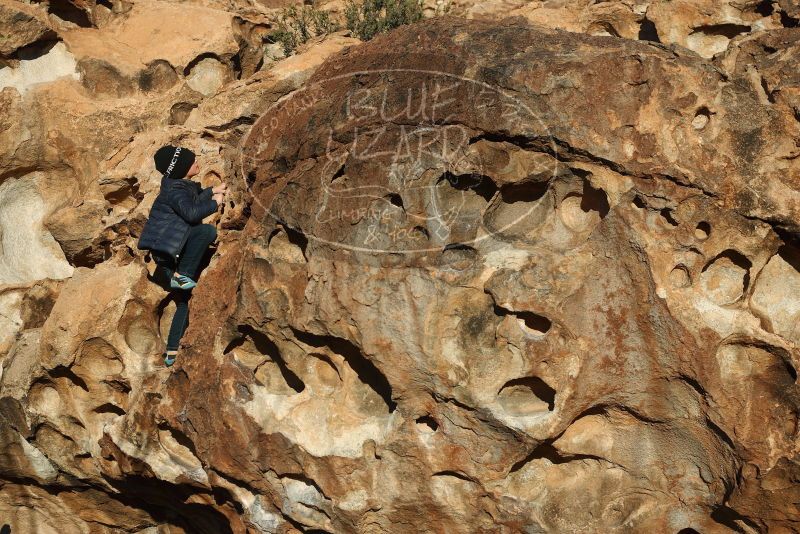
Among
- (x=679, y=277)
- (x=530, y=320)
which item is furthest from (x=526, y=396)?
(x=679, y=277)

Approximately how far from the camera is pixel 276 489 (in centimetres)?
563

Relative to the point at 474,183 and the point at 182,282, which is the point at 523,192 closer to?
the point at 474,183

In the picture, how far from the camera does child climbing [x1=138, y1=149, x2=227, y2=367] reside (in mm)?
5785

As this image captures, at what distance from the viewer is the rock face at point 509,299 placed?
4.88m

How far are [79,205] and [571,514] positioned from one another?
4168 mm

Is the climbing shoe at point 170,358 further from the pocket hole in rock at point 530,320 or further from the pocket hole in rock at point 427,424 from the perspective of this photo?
the pocket hole in rock at point 530,320

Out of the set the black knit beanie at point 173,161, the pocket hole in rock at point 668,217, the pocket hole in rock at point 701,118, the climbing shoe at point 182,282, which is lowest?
the climbing shoe at point 182,282

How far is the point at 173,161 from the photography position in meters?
5.96

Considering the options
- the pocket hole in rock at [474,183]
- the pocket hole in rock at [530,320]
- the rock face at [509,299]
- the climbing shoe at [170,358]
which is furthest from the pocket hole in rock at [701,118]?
the climbing shoe at [170,358]

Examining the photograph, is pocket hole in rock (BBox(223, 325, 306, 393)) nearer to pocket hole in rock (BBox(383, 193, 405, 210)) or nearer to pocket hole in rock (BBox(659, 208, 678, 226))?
pocket hole in rock (BBox(383, 193, 405, 210))

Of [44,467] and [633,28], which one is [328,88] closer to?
[633,28]

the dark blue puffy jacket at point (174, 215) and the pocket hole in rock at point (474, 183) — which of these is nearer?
the pocket hole in rock at point (474, 183)

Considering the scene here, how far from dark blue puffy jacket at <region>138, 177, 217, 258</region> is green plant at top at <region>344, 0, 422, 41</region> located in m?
3.58

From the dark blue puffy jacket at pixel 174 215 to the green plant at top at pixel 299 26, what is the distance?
2.92 meters
